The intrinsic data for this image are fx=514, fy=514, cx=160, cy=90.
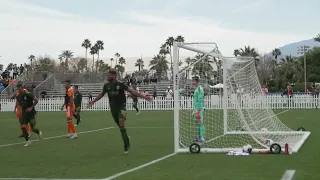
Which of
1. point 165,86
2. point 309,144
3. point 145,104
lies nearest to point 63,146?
point 309,144

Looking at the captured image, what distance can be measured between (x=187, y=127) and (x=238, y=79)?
3.13 metres

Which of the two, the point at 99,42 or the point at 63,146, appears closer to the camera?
the point at 63,146

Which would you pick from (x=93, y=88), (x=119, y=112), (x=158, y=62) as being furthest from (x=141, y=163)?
(x=158, y=62)

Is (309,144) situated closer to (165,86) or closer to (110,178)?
(110,178)

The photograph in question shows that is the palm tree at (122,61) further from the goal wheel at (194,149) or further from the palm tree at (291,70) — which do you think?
the goal wheel at (194,149)

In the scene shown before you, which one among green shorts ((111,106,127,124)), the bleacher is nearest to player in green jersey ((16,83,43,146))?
green shorts ((111,106,127,124))

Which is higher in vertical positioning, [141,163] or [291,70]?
[291,70]

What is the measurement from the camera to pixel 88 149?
1418 centimetres

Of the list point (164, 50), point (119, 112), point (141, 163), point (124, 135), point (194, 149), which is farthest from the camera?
point (164, 50)

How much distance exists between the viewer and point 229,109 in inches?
719

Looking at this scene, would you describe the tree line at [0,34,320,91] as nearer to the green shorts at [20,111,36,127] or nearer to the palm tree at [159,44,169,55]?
the palm tree at [159,44,169,55]

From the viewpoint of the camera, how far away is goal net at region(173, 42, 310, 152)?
1388 cm

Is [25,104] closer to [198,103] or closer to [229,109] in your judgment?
[198,103]

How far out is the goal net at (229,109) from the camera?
13.9 m
